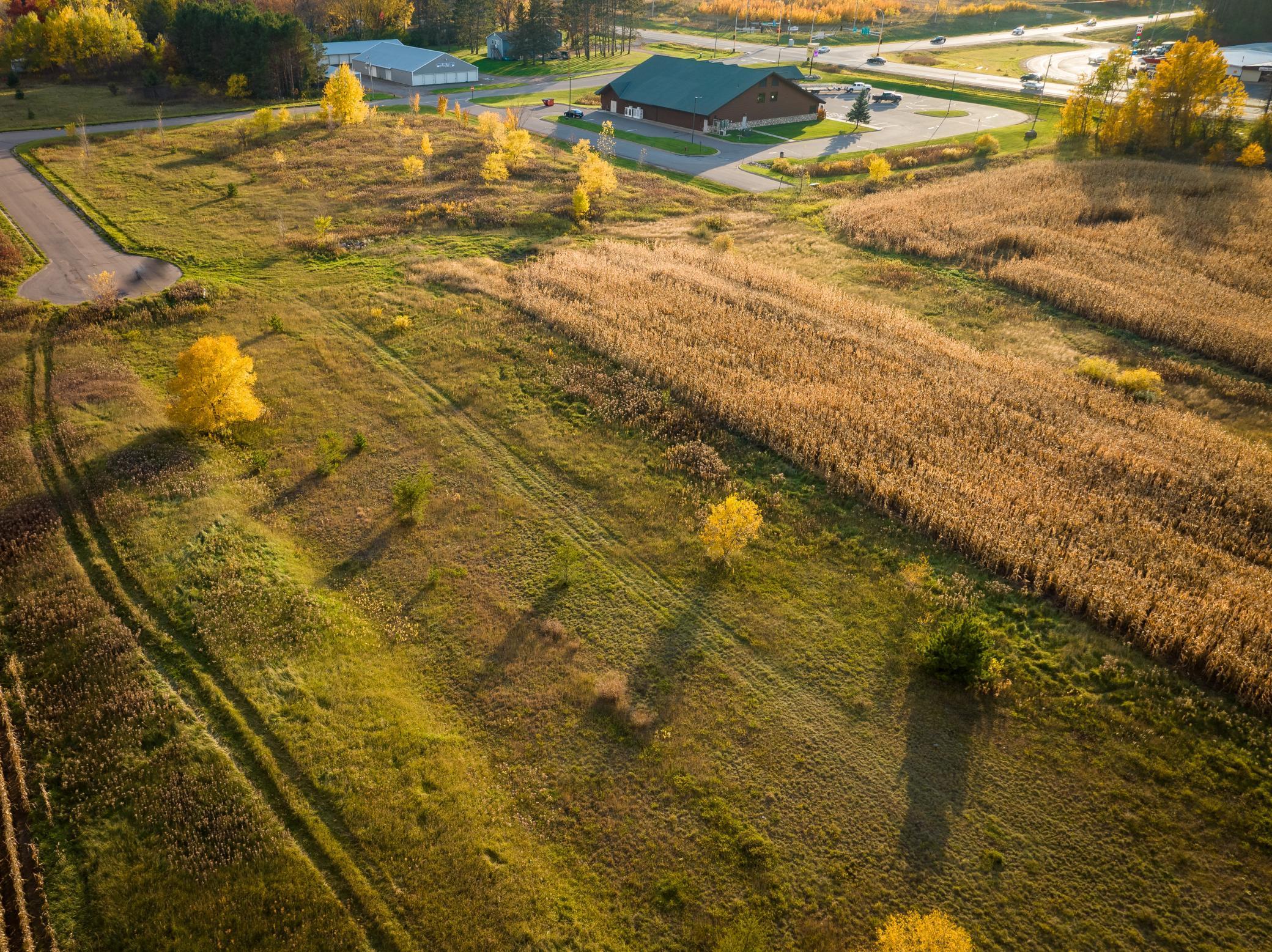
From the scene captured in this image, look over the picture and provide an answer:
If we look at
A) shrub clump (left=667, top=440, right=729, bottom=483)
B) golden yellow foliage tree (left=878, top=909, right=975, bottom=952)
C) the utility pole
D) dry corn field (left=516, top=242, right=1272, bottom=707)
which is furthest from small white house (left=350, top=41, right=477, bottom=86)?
golden yellow foliage tree (left=878, top=909, right=975, bottom=952)

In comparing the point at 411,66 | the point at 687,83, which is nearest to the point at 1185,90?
the point at 687,83

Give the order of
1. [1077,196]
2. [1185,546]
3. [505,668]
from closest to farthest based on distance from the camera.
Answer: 1. [505,668]
2. [1185,546]
3. [1077,196]

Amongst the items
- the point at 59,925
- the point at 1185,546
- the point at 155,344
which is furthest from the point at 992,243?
the point at 59,925

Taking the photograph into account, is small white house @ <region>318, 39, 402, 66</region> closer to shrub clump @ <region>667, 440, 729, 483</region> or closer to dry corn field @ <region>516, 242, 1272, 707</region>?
dry corn field @ <region>516, 242, 1272, 707</region>

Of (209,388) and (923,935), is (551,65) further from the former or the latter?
(923,935)

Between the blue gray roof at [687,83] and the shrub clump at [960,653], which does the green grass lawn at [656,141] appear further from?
the shrub clump at [960,653]

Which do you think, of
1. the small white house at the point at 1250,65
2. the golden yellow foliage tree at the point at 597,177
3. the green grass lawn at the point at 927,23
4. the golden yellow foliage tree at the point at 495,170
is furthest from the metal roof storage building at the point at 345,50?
the small white house at the point at 1250,65

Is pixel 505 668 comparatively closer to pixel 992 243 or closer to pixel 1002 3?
pixel 992 243
